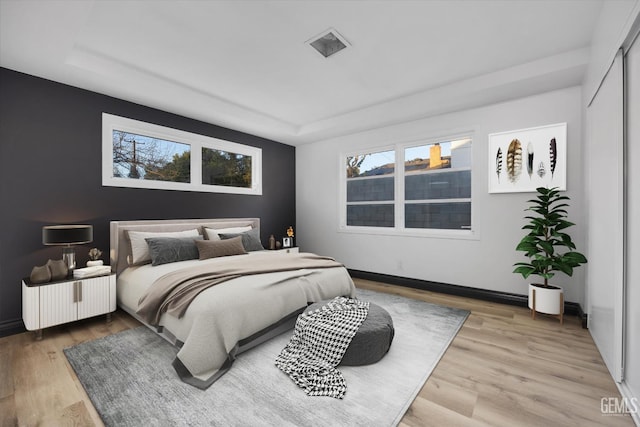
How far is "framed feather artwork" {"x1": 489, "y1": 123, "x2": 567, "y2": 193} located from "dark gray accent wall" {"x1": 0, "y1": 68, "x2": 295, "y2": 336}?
4424 millimetres

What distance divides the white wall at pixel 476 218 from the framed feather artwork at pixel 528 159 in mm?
69

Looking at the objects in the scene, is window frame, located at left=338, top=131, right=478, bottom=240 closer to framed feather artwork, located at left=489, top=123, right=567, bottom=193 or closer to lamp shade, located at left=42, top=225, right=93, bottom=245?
framed feather artwork, located at left=489, top=123, right=567, bottom=193

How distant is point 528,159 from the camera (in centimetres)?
334

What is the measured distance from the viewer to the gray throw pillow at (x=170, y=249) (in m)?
3.18

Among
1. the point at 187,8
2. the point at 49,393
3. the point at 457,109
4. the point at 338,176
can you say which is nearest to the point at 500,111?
the point at 457,109

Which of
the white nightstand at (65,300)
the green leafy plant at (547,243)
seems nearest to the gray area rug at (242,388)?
the white nightstand at (65,300)

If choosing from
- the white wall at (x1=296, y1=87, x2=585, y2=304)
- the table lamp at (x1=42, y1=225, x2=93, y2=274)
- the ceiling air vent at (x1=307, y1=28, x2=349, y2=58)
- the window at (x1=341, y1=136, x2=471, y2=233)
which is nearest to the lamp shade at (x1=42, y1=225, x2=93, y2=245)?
the table lamp at (x1=42, y1=225, x2=93, y2=274)

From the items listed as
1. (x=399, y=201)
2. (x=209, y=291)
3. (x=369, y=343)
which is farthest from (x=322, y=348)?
(x=399, y=201)

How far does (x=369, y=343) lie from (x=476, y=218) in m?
2.53

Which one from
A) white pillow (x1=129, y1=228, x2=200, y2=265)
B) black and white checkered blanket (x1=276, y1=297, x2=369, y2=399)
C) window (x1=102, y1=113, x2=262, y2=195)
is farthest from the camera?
window (x1=102, y1=113, x2=262, y2=195)

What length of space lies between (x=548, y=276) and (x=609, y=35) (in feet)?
7.07

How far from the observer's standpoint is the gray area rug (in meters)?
1.57

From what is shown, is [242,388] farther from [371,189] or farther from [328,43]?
[371,189]

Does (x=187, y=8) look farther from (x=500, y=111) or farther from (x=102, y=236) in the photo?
(x=500, y=111)
